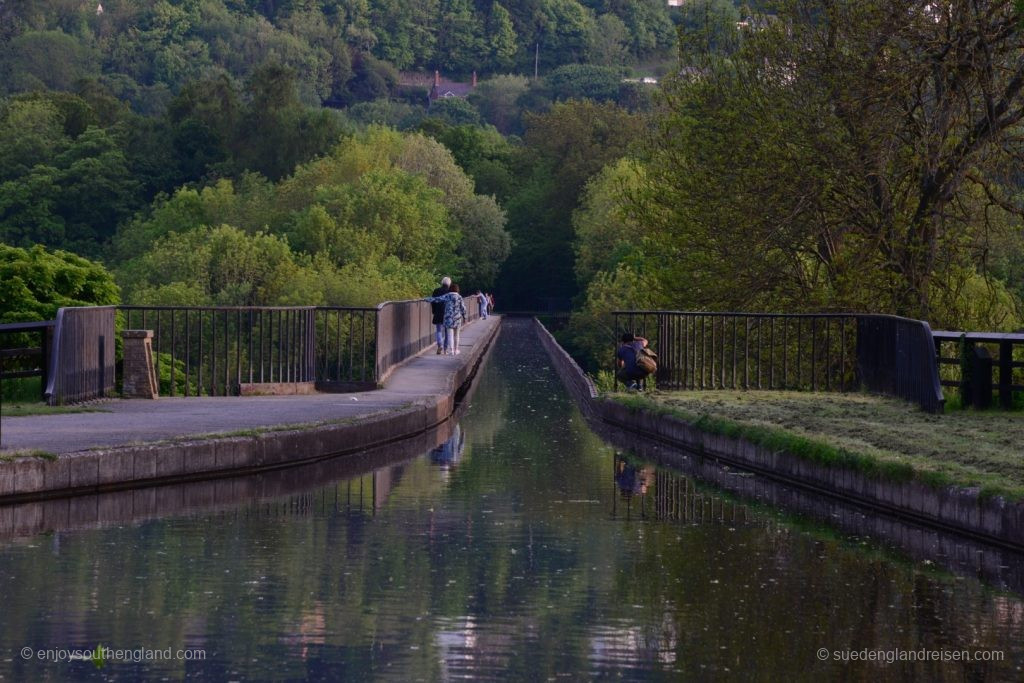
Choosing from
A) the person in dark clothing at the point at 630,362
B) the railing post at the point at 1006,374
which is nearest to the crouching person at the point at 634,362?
the person in dark clothing at the point at 630,362

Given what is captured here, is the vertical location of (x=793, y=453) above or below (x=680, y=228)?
below

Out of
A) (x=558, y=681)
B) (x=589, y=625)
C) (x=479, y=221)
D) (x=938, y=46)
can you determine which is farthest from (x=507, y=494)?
(x=479, y=221)

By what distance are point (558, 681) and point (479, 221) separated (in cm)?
11700

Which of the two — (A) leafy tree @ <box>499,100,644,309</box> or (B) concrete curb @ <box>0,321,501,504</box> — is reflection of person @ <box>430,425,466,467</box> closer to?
Result: (B) concrete curb @ <box>0,321,501,504</box>

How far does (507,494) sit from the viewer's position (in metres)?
16.7

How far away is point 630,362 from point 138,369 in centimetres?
811

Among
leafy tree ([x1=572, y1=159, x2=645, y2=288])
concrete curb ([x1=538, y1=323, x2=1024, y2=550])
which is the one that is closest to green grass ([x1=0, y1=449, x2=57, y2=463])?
concrete curb ([x1=538, y1=323, x2=1024, y2=550])

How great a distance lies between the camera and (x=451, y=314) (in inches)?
1678

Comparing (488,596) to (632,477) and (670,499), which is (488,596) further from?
(632,477)

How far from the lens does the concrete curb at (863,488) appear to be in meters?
13.5

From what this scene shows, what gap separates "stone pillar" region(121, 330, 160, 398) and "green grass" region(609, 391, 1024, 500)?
6901 mm

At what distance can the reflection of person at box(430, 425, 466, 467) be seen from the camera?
20.1 metres

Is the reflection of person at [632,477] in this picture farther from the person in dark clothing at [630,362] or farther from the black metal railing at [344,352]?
the black metal railing at [344,352]

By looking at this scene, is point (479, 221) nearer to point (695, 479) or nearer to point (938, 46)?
point (938, 46)
